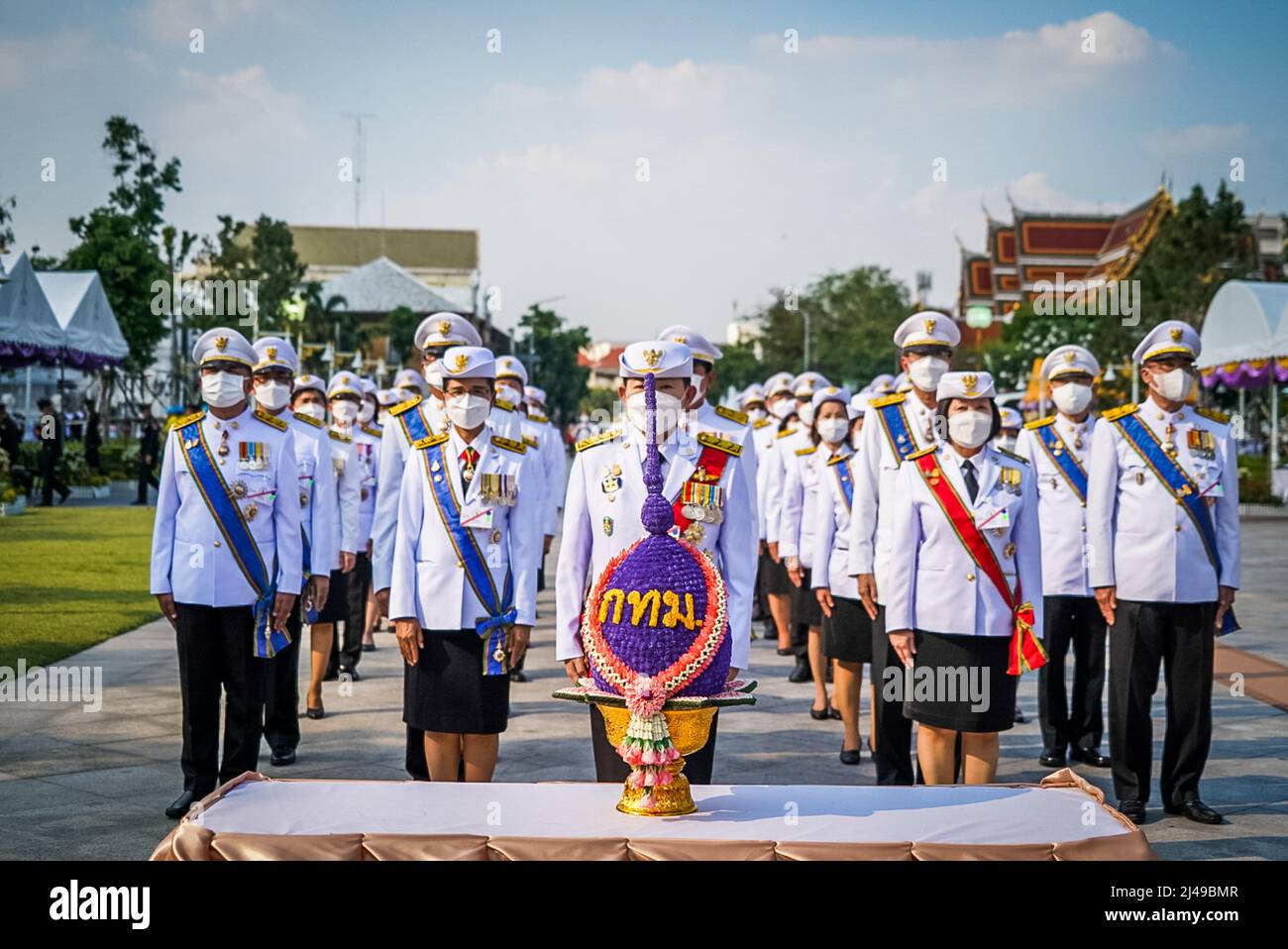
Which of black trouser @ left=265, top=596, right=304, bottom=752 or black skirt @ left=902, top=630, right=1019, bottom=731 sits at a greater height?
black skirt @ left=902, top=630, right=1019, bottom=731

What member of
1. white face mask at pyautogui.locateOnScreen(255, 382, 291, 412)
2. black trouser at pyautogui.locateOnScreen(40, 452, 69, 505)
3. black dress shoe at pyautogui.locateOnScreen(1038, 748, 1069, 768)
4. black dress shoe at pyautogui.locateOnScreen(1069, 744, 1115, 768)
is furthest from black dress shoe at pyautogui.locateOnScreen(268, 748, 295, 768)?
black trouser at pyautogui.locateOnScreen(40, 452, 69, 505)

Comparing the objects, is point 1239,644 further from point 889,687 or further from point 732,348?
point 732,348

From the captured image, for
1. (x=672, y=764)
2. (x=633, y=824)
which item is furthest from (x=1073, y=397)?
(x=633, y=824)

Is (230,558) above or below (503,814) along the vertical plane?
above

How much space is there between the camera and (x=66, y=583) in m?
15.8

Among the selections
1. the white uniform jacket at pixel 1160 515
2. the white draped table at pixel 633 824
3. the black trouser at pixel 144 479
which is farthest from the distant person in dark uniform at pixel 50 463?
the white draped table at pixel 633 824

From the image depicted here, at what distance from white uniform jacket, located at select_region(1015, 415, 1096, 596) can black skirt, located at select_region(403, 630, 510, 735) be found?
3788 millimetres

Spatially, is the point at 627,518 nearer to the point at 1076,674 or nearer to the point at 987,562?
the point at 987,562

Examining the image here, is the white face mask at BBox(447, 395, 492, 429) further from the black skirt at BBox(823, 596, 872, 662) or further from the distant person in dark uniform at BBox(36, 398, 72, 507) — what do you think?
the distant person in dark uniform at BBox(36, 398, 72, 507)

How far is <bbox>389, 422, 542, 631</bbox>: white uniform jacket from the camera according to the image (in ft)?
19.4

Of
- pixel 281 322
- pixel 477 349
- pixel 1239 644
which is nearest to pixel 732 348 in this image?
pixel 281 322

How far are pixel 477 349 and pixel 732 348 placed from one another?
99756 millimetres

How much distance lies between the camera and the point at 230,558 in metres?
6.66

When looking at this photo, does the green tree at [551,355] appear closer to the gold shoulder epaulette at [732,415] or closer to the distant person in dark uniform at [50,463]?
the distant person in dark uniform at [50,463]
